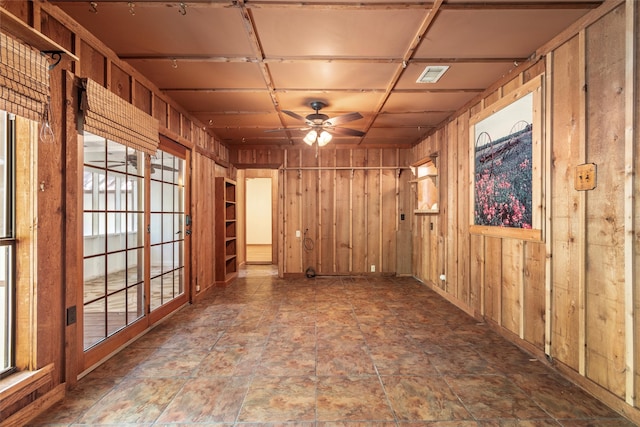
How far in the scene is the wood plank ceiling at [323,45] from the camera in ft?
7.30

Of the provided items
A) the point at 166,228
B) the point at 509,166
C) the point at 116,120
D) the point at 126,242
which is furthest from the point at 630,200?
the point at 166,228

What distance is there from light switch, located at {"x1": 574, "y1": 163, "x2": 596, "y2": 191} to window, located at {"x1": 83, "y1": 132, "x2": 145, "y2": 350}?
3969 millimetres

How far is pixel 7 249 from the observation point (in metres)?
1.97

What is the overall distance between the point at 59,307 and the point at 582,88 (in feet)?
13.9

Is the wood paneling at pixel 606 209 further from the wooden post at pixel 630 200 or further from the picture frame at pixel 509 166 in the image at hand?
the picture frame at pixel 509 166

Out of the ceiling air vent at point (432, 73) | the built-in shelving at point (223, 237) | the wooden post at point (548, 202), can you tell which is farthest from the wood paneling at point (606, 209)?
the built-in shelving at point (223, 237)

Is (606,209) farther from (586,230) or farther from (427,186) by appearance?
(427,186)

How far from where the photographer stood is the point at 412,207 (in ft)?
21.2

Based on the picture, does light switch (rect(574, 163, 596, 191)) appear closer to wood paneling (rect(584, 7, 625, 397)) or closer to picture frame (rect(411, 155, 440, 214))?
wood paneling (rect(584, 7, 625, 397))

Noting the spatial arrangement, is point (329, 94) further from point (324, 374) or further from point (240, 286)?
point (240, 286)

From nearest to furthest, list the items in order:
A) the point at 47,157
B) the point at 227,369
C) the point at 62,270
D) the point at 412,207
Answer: the point at 47,157, the point at 62,270, the point at 227,369, the point at 412,207

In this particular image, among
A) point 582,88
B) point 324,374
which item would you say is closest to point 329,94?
point 582,88

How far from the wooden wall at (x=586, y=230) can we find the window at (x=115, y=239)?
395 centimetres

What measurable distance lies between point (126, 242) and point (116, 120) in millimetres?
1173
